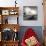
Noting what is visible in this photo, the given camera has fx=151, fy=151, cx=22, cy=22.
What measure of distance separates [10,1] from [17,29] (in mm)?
1124

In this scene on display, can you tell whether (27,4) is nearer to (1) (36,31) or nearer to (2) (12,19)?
(2) (12,19)

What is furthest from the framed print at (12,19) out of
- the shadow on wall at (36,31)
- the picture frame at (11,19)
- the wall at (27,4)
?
the shadow on wall at (36,31)

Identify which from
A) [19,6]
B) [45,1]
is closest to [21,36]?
[19,6]

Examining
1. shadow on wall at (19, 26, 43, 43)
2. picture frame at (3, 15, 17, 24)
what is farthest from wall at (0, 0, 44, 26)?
picture frame at (3, 15, 17, 24)

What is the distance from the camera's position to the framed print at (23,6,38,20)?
5836 millimetres

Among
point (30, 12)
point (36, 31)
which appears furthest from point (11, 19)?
point (36, 31)

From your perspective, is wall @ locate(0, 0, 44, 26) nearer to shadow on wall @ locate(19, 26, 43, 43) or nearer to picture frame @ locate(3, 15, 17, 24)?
shadow on wall @ locate(19, 26, 43, 43)

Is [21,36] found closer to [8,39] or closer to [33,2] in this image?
[8,39]

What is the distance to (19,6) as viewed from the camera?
5840mm

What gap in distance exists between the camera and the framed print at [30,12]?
5.84 metres

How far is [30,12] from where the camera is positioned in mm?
5855

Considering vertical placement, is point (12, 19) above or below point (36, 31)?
above

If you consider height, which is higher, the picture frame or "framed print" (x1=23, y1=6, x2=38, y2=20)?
"framed print" (x1=23, y1=6, x2=38, y2=20)

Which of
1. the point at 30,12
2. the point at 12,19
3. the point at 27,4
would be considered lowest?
the point at 12,19
